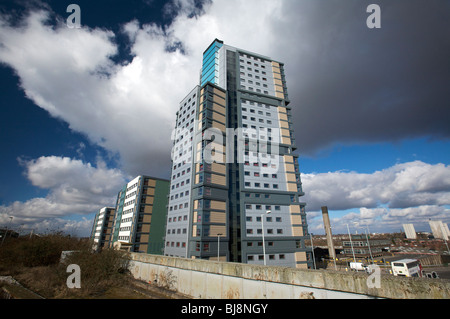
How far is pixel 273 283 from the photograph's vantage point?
9.49 metres

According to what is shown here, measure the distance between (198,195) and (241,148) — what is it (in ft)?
55.1

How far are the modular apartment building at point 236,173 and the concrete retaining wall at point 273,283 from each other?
2422 cm

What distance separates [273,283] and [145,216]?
68.7m

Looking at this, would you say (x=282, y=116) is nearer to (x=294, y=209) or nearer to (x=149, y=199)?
(x=294, y=209)

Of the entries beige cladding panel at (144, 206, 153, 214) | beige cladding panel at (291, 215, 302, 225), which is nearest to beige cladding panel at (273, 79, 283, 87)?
beige cladding panel at (291, 215, 302, 225)

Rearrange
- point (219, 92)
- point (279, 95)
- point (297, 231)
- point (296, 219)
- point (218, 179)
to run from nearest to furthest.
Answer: point (218, 179) → point (297, 231) → point (296, 219) → point (219, 92) → point (279, 95)

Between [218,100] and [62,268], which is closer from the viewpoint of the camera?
[62,268]

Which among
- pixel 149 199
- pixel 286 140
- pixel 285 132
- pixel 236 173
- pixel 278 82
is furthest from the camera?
pixel 149 199

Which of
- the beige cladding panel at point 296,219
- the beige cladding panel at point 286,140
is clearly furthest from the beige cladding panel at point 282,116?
the beige cladding panel at point 296,219

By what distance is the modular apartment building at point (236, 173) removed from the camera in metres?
43.0

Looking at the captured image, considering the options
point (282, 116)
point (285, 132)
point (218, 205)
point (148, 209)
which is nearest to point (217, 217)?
point (218, 205)
